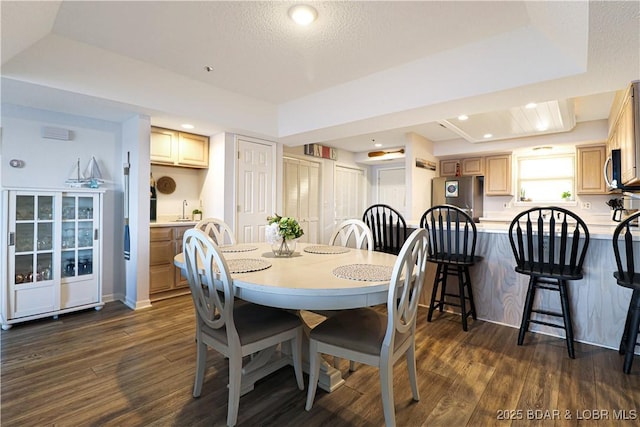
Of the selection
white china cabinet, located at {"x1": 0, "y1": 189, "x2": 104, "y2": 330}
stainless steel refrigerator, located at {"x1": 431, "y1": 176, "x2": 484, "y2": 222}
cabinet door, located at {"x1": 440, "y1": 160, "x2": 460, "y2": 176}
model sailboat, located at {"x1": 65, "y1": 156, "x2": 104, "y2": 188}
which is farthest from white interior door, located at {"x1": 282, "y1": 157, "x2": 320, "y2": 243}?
white china cabinet, located at {"x1": 0, "y1": 189, "x2": 104, "y2": 330}

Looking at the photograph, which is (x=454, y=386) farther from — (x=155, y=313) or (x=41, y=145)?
(x=41, y=145)

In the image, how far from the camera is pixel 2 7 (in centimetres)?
162

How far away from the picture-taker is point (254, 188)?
4305 mm

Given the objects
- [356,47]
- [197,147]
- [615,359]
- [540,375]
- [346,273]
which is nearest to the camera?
[346,273]

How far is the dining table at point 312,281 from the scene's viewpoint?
1.36 meters

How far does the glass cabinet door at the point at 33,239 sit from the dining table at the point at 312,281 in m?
1.93

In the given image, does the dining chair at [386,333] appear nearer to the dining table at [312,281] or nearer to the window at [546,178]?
the dining table at [312,281]

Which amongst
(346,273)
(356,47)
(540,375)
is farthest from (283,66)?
(540,375)

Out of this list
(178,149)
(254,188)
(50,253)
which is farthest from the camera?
(254,188)

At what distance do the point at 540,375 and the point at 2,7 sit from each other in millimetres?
3878

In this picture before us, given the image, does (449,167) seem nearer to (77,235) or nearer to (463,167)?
(463,167)

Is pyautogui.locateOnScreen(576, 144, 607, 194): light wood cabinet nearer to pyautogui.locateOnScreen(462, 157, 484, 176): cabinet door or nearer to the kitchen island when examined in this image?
pyautogui.locateOnScreen(462, 157, 484, 176): cabinet door

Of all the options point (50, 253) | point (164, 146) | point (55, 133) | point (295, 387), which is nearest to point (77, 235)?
point (50, 253)

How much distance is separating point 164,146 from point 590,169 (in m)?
6.13
